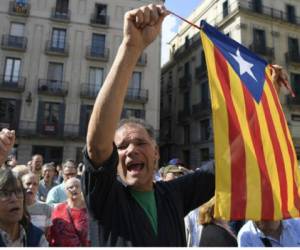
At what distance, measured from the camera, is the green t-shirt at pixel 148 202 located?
180 cm

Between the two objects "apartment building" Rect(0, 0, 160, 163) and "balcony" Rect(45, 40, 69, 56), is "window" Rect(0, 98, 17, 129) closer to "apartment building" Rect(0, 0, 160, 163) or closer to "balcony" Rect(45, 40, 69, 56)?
"apartment building" Rect(0, 0, 160, 163)

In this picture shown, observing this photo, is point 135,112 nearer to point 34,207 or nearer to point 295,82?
point 295,82

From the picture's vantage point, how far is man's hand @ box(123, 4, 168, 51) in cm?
179

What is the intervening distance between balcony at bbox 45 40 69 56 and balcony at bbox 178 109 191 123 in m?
10.9

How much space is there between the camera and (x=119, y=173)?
75.9 inches

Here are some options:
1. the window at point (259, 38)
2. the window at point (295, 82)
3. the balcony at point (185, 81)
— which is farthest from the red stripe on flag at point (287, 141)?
the balcony at point (185, 81)

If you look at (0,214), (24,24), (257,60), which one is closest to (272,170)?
(257,60)

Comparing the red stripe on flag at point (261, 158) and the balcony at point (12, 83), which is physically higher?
the balcony at point (12, 83)

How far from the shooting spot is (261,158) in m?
2.26

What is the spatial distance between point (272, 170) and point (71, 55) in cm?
2444

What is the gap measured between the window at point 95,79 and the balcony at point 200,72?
805 centimetres

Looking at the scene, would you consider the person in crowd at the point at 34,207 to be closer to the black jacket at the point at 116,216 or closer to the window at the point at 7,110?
the black jacket at the point at 116,216

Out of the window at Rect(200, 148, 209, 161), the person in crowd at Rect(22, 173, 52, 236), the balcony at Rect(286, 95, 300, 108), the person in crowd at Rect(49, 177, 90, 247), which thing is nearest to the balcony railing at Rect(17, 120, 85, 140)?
the window at Rect(200, 148, 209, 161)

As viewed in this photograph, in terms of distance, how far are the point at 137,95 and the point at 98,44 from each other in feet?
15.6
